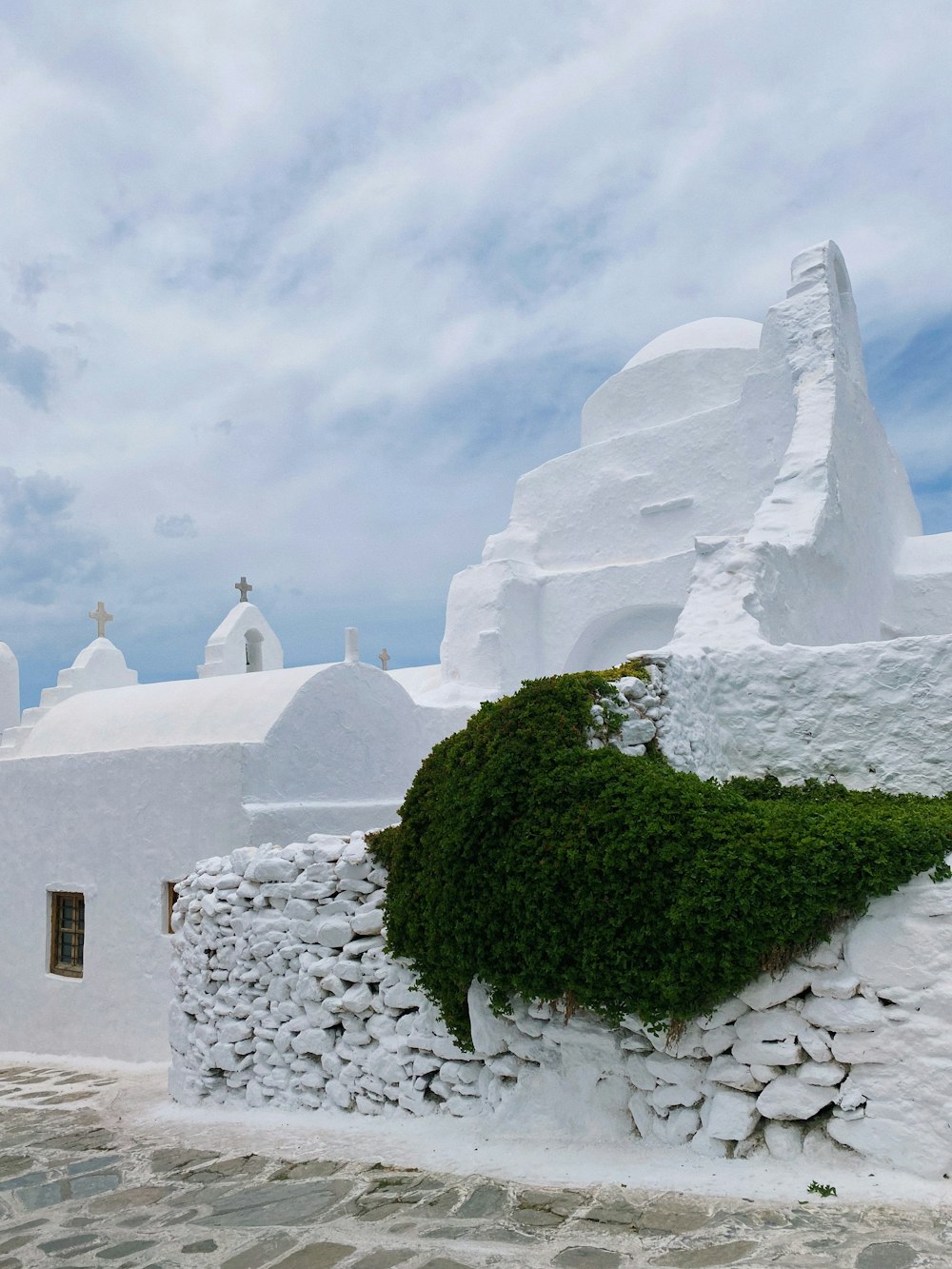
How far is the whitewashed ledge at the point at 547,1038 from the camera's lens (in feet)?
15.7

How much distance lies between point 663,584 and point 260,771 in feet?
22.9

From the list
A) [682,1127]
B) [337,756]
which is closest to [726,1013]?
[682,1127]

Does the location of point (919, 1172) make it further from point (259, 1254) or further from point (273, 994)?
point (273, 994)

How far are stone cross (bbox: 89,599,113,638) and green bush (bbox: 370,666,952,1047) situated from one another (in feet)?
39.9

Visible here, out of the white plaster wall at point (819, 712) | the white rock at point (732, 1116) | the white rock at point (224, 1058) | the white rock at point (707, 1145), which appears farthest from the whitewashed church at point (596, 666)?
the white rock at point (224, 1058)

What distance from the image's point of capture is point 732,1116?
502 centimetres

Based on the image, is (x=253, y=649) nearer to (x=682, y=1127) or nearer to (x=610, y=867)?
(x=610, y=867)

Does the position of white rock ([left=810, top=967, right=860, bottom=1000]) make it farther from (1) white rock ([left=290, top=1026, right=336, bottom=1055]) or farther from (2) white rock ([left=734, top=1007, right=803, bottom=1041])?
(1) white rock ([left=290, top=1026, right=336, bottom=1055])

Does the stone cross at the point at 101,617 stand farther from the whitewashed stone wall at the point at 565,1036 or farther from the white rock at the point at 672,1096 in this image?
the white rock at the point at 672,1096

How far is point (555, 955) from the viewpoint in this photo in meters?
5.43

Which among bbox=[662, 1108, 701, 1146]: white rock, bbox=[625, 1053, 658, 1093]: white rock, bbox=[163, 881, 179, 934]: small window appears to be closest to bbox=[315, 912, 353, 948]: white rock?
bbox=[625, 1053, 658, 1093]: white rock

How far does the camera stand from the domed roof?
60.6 ft

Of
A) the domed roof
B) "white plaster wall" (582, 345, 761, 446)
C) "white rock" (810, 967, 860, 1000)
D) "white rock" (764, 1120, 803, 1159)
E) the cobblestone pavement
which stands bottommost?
the cobblestone pavement

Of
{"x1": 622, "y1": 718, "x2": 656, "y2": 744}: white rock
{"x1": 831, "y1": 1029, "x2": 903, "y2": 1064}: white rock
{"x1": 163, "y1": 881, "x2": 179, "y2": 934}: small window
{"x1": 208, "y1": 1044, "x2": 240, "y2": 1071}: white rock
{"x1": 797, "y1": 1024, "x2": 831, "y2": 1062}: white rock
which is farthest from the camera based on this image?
{"x1": 163, "y1": 881, "x2": 179, "y2": 934}: small window
